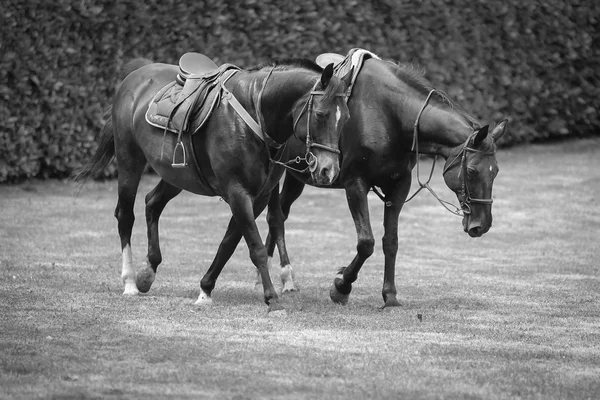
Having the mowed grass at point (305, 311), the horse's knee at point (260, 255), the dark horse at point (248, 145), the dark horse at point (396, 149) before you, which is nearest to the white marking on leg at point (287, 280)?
the mowed grass at point (305, 311)

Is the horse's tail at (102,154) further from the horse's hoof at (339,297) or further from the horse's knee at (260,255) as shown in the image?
the horse's hoof at (339,297)

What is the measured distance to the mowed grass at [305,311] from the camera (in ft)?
19.6

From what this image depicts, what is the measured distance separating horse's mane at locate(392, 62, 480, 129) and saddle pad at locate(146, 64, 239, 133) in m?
1.37

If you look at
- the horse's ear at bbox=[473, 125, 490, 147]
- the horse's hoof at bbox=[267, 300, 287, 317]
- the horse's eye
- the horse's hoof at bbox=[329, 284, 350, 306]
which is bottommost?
the horse's hoof at bbox=[329, 284, 350, 306]

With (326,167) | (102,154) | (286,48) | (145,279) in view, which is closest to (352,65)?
(326,167)

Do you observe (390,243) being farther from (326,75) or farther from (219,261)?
(326,75)

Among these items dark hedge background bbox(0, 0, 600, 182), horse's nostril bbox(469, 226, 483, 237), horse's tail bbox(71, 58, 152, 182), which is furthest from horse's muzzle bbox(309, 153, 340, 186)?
dark hedge background bbox(0, 0, 600, 182)

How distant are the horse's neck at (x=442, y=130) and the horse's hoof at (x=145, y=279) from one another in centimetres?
259

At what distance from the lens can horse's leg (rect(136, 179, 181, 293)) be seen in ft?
29.7

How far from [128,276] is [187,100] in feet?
5.56

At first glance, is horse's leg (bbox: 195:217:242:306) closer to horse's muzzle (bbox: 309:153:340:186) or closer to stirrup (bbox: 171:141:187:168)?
stirrup (bbox: 171:141:187:168)

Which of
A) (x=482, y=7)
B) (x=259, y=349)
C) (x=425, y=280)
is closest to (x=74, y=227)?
(x=425, y=280)

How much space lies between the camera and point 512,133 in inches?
763

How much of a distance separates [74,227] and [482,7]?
8933mm
